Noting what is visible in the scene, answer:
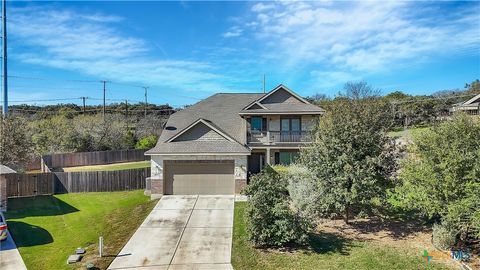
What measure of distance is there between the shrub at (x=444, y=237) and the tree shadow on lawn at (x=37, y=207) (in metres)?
18.3

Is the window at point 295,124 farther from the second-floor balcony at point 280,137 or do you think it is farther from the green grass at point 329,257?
the green grass at point 329,257

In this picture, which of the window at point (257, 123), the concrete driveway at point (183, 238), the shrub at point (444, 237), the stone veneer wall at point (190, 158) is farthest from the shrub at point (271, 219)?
the window at point (257, 123)

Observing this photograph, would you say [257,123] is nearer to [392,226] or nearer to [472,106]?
[392,226]

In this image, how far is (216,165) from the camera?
22078 millimetres

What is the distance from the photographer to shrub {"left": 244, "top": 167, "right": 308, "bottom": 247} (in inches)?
548

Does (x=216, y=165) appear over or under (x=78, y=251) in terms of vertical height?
over

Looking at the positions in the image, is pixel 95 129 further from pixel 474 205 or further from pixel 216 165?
pixel 474 205

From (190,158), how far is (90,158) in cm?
1915

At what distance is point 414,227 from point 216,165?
38.1ft

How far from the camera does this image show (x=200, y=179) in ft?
72.5

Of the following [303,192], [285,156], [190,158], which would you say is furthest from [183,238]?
[285,156]

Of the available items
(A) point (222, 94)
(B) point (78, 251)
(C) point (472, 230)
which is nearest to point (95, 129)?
(A) point (222, 94)

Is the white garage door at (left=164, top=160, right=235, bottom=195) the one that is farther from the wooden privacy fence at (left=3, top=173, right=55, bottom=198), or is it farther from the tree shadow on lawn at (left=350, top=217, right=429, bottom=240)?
the tree shadow on lawn at (left=350, top=217, right=429, bottom=240)

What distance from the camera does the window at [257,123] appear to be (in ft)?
85.7
